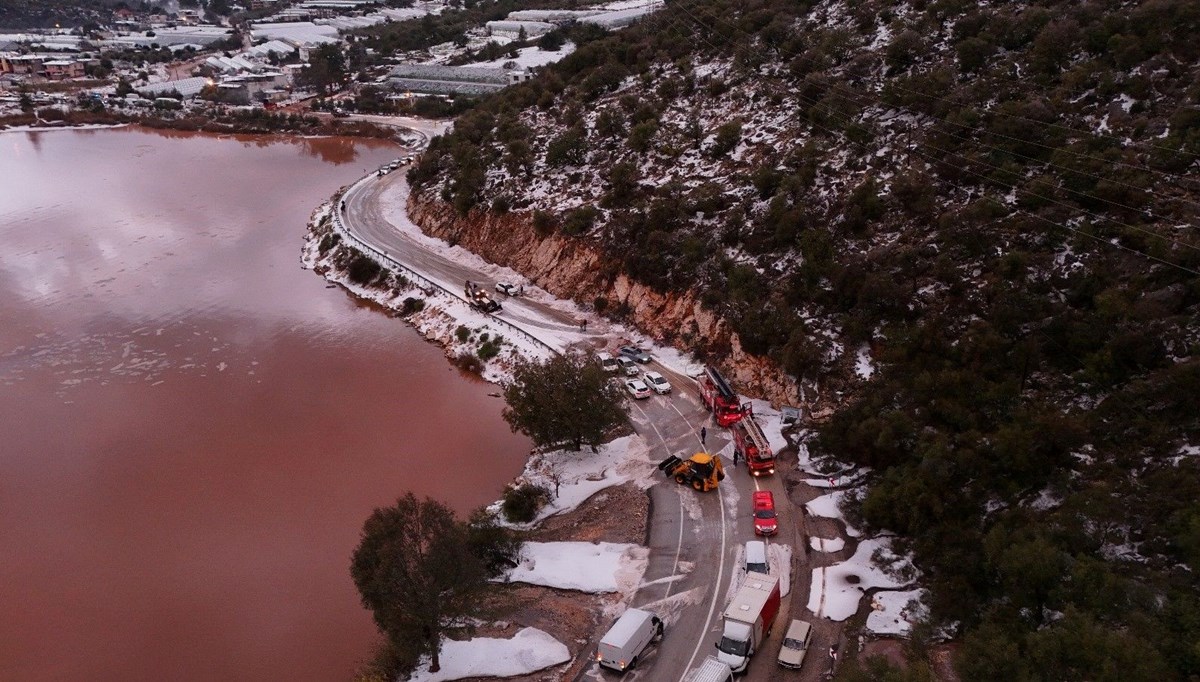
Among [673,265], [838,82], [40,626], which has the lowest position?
[40,626]

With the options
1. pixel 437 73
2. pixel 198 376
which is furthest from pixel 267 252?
pixel 437 73

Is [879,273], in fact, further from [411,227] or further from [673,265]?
[411,227]

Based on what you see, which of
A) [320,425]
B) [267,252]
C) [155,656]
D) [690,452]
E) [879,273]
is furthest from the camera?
[267,252]

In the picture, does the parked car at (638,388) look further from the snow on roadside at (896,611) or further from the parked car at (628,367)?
the snow on roadside at (896,611)

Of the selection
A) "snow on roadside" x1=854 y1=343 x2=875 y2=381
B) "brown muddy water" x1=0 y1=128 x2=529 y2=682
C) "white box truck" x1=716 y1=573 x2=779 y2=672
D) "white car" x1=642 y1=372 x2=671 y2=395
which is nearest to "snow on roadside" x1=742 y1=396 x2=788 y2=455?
"white car" x1=642 y1=372 x2=671 y2=395

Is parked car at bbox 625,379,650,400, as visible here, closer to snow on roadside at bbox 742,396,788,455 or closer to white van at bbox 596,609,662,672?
snow on roadside at bbox 742,396,788,455
